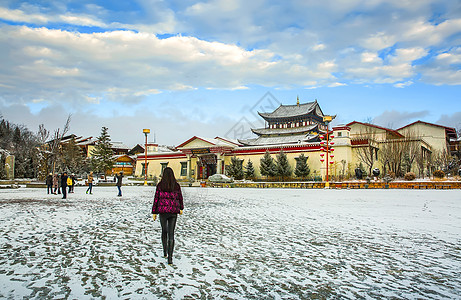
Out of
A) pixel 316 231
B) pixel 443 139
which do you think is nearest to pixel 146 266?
pixel 316 231

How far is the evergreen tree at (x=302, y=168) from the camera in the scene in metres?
35.8

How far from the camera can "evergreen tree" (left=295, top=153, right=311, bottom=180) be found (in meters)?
35.8

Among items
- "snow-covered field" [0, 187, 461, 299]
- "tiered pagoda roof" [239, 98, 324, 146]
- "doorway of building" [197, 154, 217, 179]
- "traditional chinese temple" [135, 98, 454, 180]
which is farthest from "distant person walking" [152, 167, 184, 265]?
"tiered pagoda roof" [239, 98, 324, 146]

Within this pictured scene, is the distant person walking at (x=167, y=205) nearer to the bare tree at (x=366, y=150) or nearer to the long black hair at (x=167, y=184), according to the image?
the long black hair at (x=167, y=184)

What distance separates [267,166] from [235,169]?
4422 mm

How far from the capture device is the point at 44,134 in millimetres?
34250

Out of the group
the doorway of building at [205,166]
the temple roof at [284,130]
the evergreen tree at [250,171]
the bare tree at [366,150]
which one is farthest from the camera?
the temple roof at [284,130]

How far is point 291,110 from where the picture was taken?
5116 centimetres

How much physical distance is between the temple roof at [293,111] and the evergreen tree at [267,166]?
13213 millimetres

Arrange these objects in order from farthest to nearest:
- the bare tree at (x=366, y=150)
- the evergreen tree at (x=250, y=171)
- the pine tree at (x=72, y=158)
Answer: the pine tree at (x=72, y=158) → the evergreen tree at (x=250, y=171) → the bare tree at (x=366, y=150)

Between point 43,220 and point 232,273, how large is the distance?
686cm

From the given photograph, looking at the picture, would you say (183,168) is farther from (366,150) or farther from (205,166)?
(366,150)

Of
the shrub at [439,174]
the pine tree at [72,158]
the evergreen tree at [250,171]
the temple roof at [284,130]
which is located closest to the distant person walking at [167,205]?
the shrub at [439,174]

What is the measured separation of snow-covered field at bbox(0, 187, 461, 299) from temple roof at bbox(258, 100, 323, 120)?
40105mm
